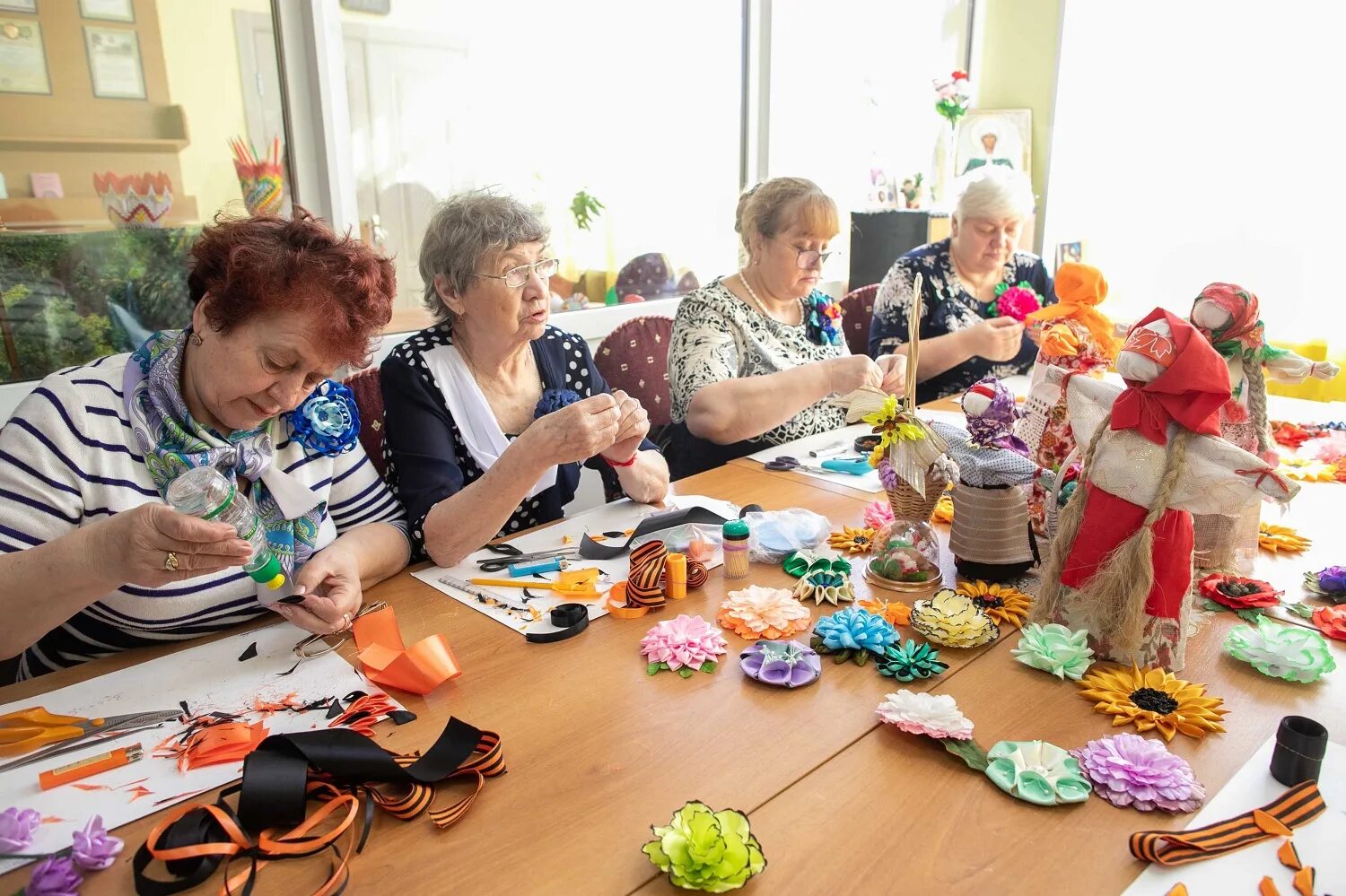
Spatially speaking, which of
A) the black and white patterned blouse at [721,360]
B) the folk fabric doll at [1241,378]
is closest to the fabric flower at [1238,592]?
the folk fabric doll at [1241,378]

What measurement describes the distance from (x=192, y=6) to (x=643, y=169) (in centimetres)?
191

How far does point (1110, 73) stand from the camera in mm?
4551

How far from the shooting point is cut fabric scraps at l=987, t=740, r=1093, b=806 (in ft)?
3.03

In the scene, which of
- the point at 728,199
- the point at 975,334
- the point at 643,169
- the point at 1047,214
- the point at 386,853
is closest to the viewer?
the point at 386,853

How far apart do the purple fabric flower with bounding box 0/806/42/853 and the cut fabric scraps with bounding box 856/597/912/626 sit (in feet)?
3.42

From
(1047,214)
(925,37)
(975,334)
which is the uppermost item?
(925,37)

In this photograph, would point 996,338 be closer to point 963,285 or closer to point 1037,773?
point 963,285

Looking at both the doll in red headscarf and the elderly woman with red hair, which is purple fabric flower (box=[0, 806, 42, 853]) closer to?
the elderly woman with red hair

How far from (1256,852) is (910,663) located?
0.42 metres

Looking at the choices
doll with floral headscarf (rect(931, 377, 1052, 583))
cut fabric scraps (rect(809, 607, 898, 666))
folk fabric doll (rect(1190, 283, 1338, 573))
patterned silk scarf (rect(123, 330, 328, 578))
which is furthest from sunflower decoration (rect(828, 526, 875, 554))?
patterned silk scarf (rect(123, 330, 328, 578))

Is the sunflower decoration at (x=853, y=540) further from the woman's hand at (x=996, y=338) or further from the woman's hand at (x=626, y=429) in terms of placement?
the woman's hand at (x=996, y=338)

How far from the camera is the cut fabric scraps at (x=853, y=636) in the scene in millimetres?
1213

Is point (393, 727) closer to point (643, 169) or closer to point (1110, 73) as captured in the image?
point (643, 169)

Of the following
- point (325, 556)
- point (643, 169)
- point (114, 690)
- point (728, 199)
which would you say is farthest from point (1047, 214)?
point (114, 690)
